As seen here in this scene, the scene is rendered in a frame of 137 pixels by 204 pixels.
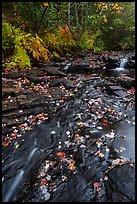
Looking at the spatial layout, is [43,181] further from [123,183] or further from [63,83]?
[63,83]

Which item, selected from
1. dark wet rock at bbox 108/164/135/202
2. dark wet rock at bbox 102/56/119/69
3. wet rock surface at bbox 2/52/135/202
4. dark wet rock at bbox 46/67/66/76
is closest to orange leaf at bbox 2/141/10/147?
wet rock surface at bbox 2/52/135/202

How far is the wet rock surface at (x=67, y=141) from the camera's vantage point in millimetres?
3303

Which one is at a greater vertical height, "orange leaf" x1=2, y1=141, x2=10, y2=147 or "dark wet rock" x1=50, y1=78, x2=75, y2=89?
"dark wet rock" x1=50, y1=78, x2=75, y2=89

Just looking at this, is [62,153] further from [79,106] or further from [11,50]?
[11,50]

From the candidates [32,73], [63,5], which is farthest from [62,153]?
[63,5]

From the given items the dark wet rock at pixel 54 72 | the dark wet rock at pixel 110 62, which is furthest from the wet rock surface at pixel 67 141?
the dark wet rock at pixel 110 62

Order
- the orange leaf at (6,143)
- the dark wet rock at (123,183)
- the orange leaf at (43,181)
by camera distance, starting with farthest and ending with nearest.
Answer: the orange leaf at (6,143), the orange leaf at (43,181), the dark wet rock at (123,183)

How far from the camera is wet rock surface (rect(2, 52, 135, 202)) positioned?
330 cm

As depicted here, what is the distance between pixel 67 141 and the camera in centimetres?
457

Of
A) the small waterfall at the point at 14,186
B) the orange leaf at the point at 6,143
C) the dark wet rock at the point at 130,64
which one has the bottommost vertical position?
the small waterfall at the point at 14,186

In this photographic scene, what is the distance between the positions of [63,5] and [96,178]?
13.5m

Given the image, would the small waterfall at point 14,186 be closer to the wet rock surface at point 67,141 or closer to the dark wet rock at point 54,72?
the wet rock surface at point 67,141

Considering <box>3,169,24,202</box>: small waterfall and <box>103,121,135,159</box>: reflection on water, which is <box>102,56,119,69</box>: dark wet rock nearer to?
<box>103,121,135,159</box>: reflection on water

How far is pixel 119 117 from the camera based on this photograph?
5.67 meters
